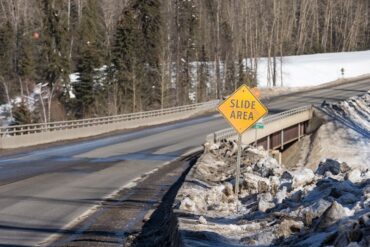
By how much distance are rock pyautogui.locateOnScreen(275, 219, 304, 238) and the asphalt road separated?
4716 mm

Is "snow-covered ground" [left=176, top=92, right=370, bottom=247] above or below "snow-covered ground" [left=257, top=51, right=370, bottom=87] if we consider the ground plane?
above

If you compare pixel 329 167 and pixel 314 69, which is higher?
pixel 329 167

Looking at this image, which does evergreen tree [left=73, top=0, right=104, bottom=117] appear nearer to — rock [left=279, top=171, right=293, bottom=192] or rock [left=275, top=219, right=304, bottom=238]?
rock [left=279, top=171, right=293, bottom=192]

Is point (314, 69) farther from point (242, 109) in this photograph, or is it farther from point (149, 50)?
point (242, 109)

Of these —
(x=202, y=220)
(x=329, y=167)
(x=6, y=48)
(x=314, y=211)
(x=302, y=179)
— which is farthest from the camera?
(x=6, y=48)

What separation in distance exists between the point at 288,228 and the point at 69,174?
13042mm

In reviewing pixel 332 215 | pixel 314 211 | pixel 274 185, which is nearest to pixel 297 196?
pixel 314 211

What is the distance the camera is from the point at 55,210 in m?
13.2

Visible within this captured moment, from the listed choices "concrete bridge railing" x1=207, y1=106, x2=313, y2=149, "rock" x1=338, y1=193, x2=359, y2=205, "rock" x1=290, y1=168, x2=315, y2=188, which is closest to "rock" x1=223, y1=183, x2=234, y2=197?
"rock" x1=290, y1=168, x2=315, y2=188

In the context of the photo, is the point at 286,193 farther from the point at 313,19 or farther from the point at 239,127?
the point at 313,19

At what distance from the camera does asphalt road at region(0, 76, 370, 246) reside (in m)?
11.9

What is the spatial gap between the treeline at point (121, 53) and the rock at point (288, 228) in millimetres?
44528

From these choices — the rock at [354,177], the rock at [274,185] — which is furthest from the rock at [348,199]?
the rock at [274,185]

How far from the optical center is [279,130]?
4100 cm
